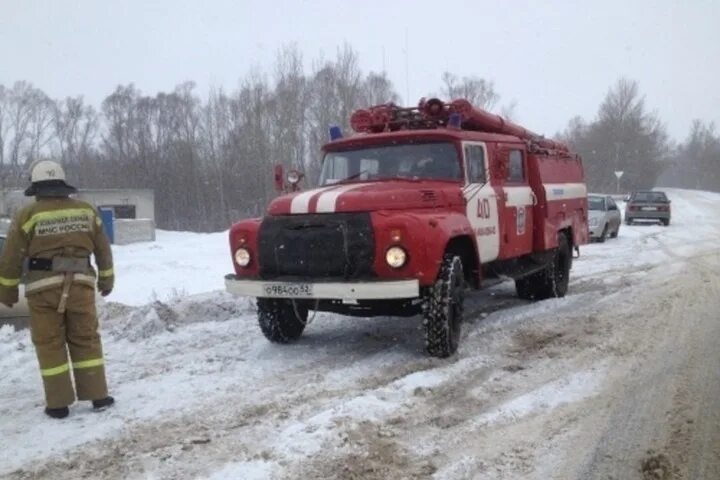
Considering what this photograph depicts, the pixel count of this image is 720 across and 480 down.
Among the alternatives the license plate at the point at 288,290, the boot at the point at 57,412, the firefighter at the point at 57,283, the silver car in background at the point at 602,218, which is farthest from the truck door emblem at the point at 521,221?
the silver car in background at the point at 602,218

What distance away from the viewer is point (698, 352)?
21.5 feet

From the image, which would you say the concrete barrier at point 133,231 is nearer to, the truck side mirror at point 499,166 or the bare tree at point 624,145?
the truck side mirror at point 499,166

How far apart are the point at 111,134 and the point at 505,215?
228 feet

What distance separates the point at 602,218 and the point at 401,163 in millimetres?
15806

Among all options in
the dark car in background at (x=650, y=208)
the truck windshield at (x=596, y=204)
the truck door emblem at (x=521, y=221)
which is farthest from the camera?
the dark car in background at (x=650, y=208)

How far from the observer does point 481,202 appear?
24.3ft

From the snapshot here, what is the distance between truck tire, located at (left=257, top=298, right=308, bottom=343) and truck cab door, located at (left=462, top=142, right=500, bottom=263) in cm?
200

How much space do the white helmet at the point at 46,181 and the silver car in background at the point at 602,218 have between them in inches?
703

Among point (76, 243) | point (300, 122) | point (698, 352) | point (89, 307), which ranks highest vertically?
point (300, 122)

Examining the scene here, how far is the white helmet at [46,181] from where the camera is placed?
195 inches

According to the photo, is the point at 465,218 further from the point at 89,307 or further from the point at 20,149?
the point at 20,149

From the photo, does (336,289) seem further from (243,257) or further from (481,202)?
A: (481,202)

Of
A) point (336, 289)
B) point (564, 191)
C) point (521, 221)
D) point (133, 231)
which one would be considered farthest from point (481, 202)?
point (133, 231)

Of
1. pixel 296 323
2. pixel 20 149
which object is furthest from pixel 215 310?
pixel 20 149
